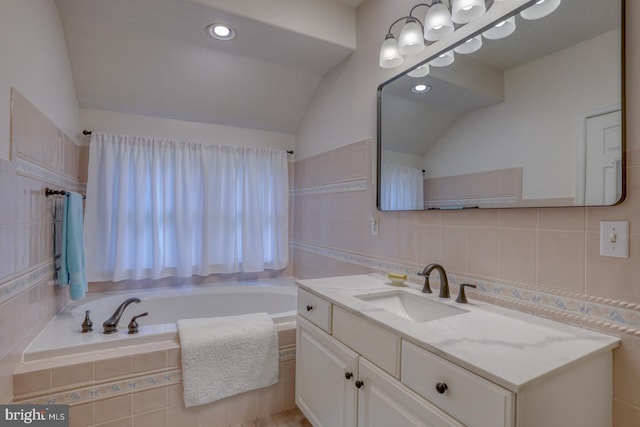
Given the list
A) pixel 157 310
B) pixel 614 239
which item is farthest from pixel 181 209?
pixel 614 239

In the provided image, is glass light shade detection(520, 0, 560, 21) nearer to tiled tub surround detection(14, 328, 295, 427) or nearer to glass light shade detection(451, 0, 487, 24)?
glass light shade detection(451, 0, 487, 24)

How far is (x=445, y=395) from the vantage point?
2.94ft

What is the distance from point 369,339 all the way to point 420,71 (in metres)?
1.43

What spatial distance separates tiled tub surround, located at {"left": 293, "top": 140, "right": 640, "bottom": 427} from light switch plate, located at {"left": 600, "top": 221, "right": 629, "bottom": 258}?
0.7 inches

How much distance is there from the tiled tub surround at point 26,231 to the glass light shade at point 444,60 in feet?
6.47

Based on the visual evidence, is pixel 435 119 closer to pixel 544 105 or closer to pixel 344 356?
pixel 544 105

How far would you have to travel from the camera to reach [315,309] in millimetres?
1588

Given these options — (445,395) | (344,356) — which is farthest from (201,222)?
(445,395)

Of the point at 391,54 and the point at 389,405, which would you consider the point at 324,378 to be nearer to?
the point at 389,405

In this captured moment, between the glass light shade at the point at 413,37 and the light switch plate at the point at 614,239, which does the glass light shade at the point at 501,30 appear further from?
the light switch plate at the point at 614,239

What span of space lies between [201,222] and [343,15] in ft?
6.74

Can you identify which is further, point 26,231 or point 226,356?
point 226,356

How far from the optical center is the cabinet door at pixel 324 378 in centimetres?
131

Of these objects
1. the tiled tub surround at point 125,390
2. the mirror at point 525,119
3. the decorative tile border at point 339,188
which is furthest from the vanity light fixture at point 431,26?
the tiled tub surround at point 125,390
